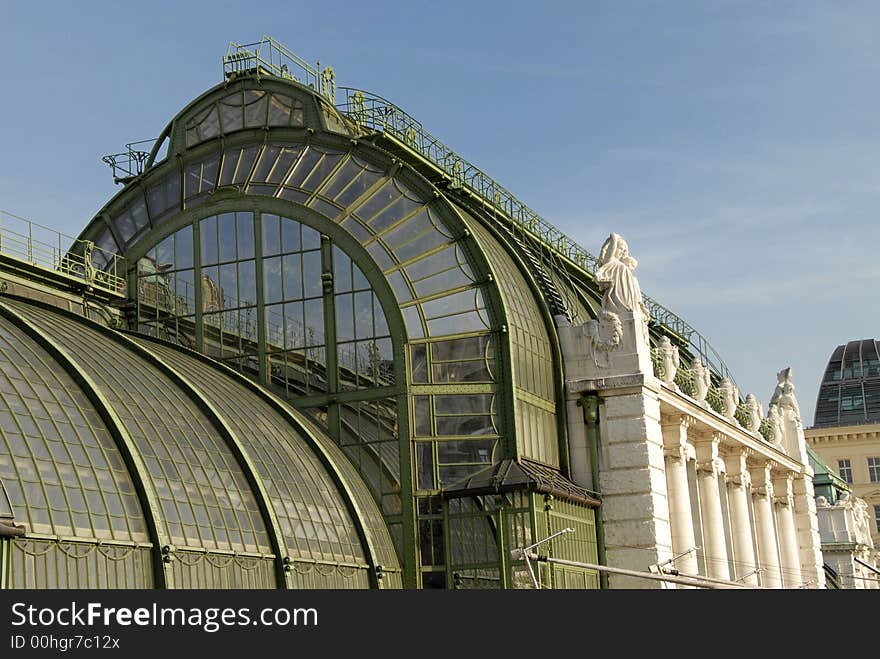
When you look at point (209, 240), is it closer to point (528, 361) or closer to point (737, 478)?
point (528, 361)

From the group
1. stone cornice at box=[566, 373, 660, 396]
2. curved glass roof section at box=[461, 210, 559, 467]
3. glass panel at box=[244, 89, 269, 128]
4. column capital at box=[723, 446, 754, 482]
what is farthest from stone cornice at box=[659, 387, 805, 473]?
glass panel at box=[244, 89, 269, 128]

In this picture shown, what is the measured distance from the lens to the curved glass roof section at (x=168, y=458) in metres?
32.7

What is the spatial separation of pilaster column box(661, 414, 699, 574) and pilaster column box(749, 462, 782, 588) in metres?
14.5

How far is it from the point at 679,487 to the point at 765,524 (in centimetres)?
1769

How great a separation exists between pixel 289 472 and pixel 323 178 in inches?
442

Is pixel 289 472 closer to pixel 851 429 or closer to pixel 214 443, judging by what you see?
pixel 214 443

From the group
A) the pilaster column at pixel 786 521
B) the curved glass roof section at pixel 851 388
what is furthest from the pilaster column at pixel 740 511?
the curved glass roof section at pixel 851 388

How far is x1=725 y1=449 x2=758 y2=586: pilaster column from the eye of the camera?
62938 mm

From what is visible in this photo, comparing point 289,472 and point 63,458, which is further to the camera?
point 289,472

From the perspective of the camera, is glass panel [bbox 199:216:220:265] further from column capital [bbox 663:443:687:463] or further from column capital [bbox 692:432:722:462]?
column capital [bbox 692:432:722:462]

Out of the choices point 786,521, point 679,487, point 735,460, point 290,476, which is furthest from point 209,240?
point 786,521

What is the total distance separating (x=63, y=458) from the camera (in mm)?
33031
